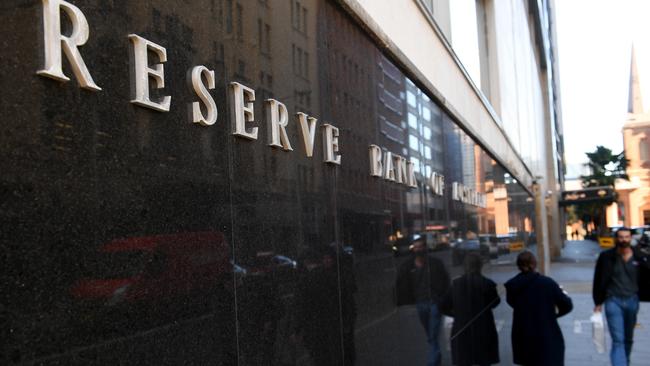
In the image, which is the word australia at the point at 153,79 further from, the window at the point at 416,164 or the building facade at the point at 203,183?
the window at the point at 416,164

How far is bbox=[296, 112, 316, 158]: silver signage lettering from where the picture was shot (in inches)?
155

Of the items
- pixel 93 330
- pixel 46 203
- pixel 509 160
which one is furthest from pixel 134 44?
pixel 509 160

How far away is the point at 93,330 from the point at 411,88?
16.4ft

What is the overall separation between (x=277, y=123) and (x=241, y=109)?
40cm

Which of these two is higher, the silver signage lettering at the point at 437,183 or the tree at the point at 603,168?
the tree at the point at 603,168

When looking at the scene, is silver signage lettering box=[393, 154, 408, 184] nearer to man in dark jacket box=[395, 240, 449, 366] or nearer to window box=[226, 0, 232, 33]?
man in dark jacket box=[395, 240, 449, 366]

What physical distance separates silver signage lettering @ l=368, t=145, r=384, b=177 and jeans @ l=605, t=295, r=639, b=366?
14.7ft

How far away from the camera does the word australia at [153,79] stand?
6.74ft

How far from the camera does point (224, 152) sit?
3041mm

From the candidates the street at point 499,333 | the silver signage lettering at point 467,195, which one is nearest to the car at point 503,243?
the street at point 499,333

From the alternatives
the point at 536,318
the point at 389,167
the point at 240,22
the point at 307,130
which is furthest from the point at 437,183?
the point at 240,22

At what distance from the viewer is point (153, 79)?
257 centimetres

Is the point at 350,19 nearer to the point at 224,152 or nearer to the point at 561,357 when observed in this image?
the point at 224,152

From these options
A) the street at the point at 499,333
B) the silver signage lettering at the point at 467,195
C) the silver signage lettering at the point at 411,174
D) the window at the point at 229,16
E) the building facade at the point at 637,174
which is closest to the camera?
the window at the point at 229,16
